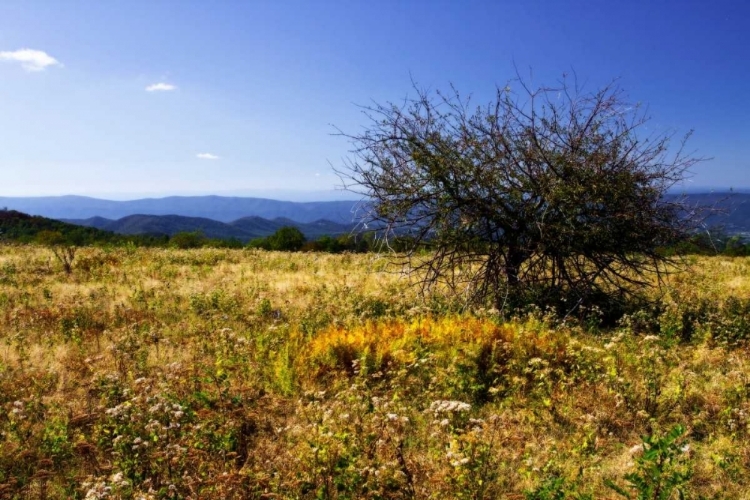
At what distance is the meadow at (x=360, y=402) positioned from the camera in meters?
3.88

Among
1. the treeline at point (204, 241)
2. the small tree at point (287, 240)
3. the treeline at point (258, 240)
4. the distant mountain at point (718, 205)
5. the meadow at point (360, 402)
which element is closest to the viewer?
the meadow at point (360, 402)

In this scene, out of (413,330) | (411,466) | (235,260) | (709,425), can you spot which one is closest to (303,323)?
(413,330)

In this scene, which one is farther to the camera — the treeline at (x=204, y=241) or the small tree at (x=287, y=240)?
the small tree at (x=287, y=240)

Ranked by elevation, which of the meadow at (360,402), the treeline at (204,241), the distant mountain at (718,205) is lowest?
the meadow at (360,402)

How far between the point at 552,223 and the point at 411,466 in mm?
6557

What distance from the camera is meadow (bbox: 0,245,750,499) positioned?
3877 millimetres

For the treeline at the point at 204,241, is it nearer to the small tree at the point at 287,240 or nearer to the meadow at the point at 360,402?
the small tree at the point at 287,240

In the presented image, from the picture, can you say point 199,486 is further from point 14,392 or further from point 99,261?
point 99,261

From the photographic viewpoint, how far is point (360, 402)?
5234 mm

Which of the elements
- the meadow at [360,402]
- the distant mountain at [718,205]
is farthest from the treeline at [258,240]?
the meadow at [360,402]

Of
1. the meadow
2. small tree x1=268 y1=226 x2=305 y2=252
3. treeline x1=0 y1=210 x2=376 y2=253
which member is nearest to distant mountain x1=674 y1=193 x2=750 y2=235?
the meadow

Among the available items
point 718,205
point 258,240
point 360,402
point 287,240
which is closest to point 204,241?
point 258,240

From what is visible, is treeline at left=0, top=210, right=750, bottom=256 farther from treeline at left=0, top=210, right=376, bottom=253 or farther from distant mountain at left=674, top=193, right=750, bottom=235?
distant mountain at left=674, top=193, right=750, bottom=235

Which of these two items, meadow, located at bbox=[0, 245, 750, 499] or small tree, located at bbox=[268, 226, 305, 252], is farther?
small tree, located at bbox=[268, 226, 305, 252]
